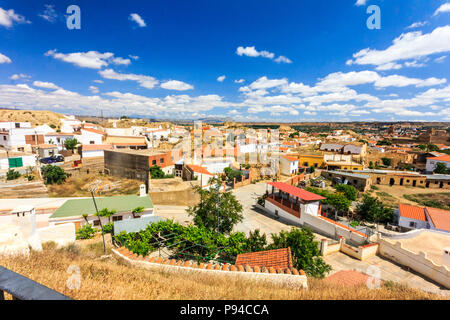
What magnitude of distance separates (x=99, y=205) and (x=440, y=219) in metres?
23.4

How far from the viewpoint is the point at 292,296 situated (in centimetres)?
373

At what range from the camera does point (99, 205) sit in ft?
45.8

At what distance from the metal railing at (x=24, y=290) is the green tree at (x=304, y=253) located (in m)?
8.48

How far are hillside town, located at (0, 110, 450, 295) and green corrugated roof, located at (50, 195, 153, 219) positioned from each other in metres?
0.07

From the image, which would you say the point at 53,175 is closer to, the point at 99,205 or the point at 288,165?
the point at 99,205

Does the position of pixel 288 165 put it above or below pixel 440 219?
above

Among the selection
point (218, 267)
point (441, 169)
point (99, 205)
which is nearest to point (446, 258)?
point (218, 267)

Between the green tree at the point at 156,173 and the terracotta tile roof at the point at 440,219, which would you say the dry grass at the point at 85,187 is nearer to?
the green tree at the point at 156,173

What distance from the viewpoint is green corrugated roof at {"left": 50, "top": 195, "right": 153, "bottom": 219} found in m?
12.7

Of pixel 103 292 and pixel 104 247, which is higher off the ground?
pixel 103 292

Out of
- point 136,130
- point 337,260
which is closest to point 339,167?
point 337,260

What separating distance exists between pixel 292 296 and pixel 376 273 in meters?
8.46

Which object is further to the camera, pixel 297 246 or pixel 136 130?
pixel 136 130

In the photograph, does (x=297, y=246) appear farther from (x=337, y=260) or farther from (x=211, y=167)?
(x=211, y=167)
